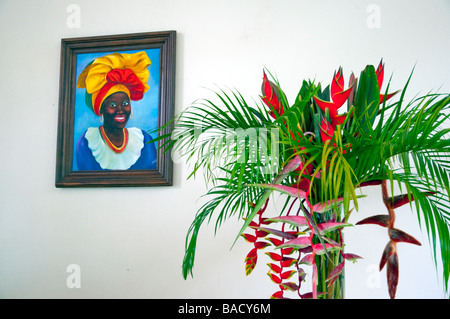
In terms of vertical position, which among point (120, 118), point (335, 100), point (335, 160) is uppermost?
point (120, 118)

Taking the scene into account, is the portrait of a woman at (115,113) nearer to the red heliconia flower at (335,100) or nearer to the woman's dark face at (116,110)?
the woman's dark face at (116,110)

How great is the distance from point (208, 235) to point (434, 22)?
130cm

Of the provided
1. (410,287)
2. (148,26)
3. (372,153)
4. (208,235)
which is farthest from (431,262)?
(148,26)

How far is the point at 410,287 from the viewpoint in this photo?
1.72 metres

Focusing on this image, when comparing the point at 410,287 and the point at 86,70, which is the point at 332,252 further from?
the point at 86,70

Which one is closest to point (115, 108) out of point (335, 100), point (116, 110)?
point (116, 110)

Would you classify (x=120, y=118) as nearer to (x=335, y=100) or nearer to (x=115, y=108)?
(x=115, y=108)

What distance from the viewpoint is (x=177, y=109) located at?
2016 millimetres

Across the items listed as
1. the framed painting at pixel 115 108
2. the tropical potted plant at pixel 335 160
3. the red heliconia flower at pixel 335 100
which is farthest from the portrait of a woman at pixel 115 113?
the red heliconia flower at pixel 335 100

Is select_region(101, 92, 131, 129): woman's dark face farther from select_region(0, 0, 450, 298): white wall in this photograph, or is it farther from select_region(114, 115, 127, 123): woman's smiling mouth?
select_region(0, 0, 450, 298): white wall

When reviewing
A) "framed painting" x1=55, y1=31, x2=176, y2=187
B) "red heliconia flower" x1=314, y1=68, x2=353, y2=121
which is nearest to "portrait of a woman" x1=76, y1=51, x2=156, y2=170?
"framed painting" x1=55, y1=31, x2=176, y2=187

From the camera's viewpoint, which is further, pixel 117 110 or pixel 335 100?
pixel 117 110

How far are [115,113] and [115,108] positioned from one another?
1.0 inches

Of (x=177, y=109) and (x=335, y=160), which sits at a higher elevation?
(x=177, y=109)
